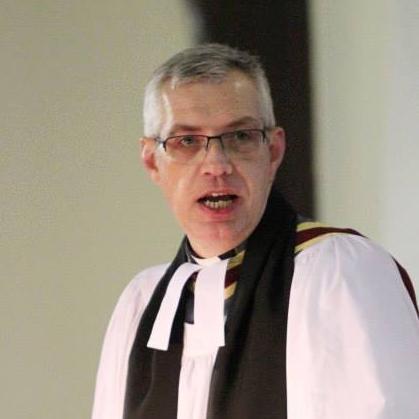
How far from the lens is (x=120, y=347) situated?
194 cm

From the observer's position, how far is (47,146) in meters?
2.70

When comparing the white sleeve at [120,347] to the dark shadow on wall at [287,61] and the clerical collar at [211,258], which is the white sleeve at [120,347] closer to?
the clerical collar at [211,258]

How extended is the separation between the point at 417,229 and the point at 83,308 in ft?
3.19

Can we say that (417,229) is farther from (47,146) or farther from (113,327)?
(47,146)

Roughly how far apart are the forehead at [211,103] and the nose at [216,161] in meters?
0.03

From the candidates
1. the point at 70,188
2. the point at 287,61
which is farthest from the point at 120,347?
the point at 287,61

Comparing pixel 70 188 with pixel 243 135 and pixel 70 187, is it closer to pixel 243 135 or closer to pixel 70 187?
pixel 70 187

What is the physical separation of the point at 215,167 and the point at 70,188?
1.13 meters

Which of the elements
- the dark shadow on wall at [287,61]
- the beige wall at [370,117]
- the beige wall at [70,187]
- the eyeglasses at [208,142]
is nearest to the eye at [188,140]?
the eyeglasses at [208,142]

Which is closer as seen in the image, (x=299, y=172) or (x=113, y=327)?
(x=113, y=327)

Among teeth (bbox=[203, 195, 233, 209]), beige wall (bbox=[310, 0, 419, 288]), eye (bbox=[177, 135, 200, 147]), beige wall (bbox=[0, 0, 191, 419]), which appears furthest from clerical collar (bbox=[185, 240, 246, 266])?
beige wall (bbox=[0, 0, 191, 419])

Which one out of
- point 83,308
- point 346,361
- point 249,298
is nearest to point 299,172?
point 83,308

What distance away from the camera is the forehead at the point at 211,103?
5.43 feet

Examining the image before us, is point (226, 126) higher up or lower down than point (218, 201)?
higher up
